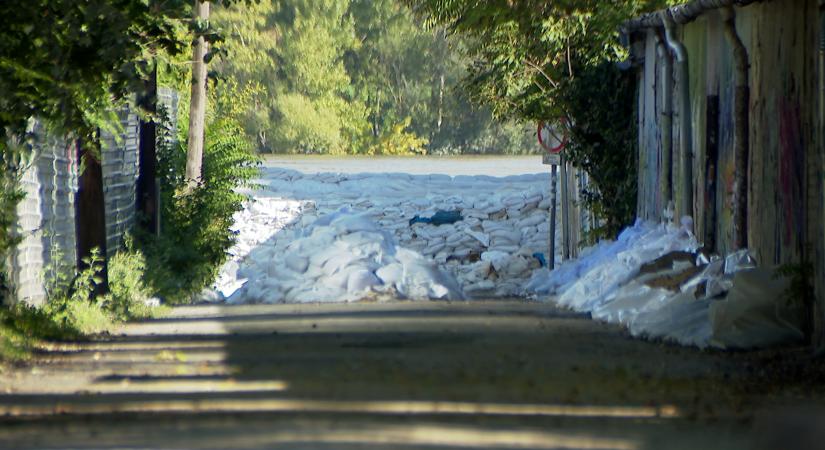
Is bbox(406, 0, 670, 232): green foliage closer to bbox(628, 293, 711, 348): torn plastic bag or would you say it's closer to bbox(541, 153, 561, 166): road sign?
bbox(541, 153, 561, 166): road sign

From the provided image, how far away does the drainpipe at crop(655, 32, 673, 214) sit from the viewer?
53.8ft

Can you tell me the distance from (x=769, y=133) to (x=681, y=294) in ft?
5.00

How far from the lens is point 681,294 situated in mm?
12477

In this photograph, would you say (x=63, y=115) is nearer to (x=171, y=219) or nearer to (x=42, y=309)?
(x=42, y=309)

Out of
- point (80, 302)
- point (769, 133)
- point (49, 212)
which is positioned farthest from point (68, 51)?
point (769, 133)

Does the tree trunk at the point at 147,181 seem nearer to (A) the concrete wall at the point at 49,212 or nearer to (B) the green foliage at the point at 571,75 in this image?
(A) the concrete wall at the point at 49,212

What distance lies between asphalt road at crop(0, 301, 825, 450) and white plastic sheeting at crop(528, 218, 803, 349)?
29 centimetres

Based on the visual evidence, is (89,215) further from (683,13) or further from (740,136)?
(740,136)

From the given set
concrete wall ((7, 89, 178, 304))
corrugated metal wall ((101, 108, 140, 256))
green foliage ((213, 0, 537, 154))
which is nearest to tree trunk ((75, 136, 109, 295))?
concrete wall ((7, 89, 178, 304))

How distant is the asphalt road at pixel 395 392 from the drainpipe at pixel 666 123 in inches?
149

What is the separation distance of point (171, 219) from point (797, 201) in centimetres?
1136

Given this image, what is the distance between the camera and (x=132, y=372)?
970 centimetres

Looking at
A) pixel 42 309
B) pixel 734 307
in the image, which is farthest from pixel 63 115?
pixel 734 307

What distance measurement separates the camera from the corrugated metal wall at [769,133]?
11102mm
